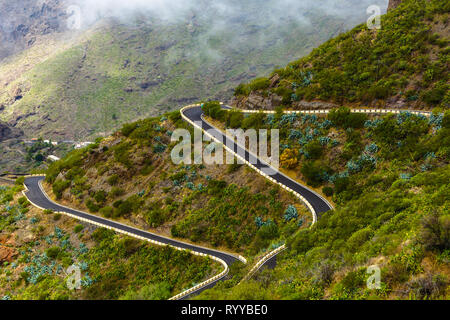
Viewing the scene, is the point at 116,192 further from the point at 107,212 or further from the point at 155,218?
the point at 155,218

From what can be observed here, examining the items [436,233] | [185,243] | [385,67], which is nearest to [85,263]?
[185,243]

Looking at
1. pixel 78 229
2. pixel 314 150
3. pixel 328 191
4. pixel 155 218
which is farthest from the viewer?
pixel 78 229

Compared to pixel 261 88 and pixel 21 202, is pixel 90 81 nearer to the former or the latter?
pixel 21 202

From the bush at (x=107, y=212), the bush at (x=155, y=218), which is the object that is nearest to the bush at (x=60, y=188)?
the bush at (x=107, y=212)

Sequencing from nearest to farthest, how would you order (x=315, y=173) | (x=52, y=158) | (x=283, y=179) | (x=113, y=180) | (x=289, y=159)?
1. (x=315, y=173)
2. (x=283, y=179)
3. (x=289, y=159)
4. (x=113, y=180)
5. (x=52, y=158)

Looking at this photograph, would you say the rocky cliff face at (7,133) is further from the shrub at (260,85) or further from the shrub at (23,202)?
the shrub at (260,85)

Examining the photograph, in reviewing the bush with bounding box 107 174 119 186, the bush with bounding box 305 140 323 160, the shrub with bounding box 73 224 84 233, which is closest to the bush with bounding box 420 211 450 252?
the bush with bounding box 305 140 323 160
